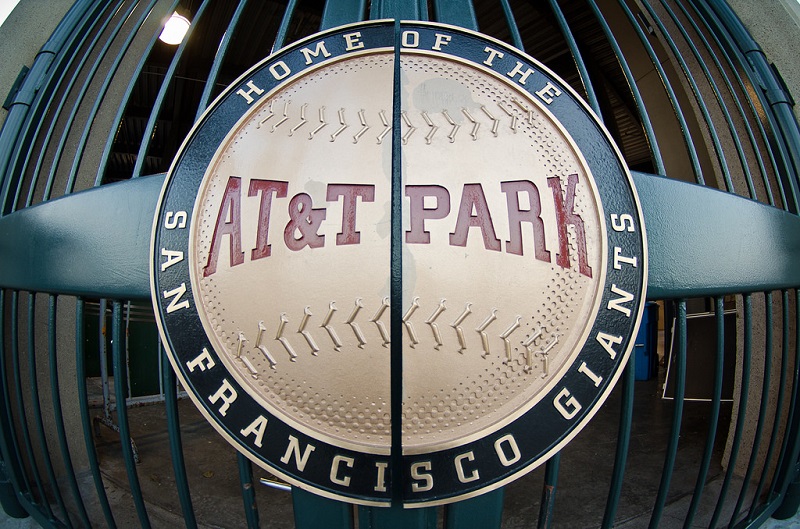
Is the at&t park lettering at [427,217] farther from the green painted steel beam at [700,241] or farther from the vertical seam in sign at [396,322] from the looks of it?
the green painted steel beam at [700,241]

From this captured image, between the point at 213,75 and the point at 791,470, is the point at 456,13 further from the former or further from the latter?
the point at 791,470

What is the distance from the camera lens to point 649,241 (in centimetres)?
142

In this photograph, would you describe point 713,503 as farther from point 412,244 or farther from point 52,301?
point 52,301

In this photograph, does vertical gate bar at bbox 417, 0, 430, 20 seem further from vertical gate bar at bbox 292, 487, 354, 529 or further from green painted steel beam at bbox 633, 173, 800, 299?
vertical gate bar at bbox 292, 487, 354, 529

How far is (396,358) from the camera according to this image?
3.83 feet

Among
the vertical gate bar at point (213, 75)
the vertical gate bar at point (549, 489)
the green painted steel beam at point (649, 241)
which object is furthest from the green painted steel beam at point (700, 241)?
the vertical gate bar at point (213, 75)

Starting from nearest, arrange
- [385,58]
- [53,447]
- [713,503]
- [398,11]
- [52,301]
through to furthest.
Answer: [385,58], [398,11], [52,301], [713,503], [53,447]

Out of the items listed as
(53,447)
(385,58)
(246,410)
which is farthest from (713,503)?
(53,447)

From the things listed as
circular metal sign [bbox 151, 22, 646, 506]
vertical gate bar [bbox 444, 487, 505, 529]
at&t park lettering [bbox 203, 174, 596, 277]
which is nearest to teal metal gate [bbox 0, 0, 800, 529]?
vertical gate bar [bbox 444, 487, 505, 529]

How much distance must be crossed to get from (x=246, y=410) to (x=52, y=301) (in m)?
0.96

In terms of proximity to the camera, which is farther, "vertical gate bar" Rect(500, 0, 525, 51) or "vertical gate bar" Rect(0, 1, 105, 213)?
"vertical gate bar" Rect(0, 1, 105, 213)

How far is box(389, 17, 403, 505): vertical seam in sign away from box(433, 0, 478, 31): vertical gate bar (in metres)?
0.58

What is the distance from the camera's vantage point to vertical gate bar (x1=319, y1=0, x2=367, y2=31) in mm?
1570

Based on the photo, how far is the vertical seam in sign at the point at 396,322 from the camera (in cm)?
115
